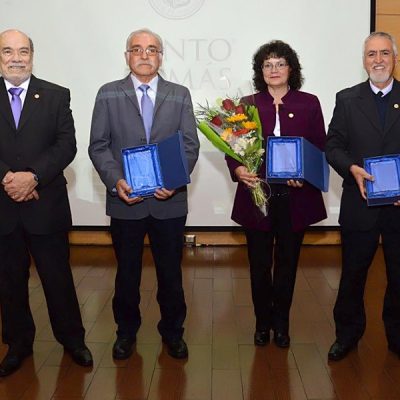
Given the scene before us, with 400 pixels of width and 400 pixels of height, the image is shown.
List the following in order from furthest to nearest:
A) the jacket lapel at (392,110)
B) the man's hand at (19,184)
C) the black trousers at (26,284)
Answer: the black trousers at (26,284)
the jacket lapel at (392,110)
the man's hand at (19,184)

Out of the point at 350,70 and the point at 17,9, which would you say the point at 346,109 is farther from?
the point at 17,9

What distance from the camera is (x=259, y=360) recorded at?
305cm

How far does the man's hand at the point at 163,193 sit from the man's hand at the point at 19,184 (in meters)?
0.58

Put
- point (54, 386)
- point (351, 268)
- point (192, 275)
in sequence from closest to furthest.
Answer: point (54, 386) → point (351, 268) → point (192, 275)

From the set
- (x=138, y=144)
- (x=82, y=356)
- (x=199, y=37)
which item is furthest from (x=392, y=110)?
(x=199, y=37)

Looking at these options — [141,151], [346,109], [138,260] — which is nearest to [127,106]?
[141,151]

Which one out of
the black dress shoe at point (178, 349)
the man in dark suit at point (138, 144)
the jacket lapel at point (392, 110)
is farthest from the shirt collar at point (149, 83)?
the black dress shoe at point (178, 349)

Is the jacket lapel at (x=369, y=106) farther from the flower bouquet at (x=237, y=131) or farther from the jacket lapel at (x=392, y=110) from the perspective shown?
the flower bouquet at (x=237, y=131)

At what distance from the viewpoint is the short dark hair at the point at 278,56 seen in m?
3.00

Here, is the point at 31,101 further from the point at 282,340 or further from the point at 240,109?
the point at 282,340

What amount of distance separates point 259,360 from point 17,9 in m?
4.07

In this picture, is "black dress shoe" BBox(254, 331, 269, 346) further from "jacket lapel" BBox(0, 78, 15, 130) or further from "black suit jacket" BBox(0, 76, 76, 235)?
"jacket lapel" BBox(0, 78, 15, 130)

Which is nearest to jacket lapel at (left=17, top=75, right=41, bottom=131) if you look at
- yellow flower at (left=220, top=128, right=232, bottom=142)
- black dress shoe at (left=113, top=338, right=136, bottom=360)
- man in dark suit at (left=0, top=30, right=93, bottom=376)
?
man in dark suit at (left=0, top=30, right=93, bottom=376)

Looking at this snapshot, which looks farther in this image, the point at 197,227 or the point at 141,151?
the point at 197,227
